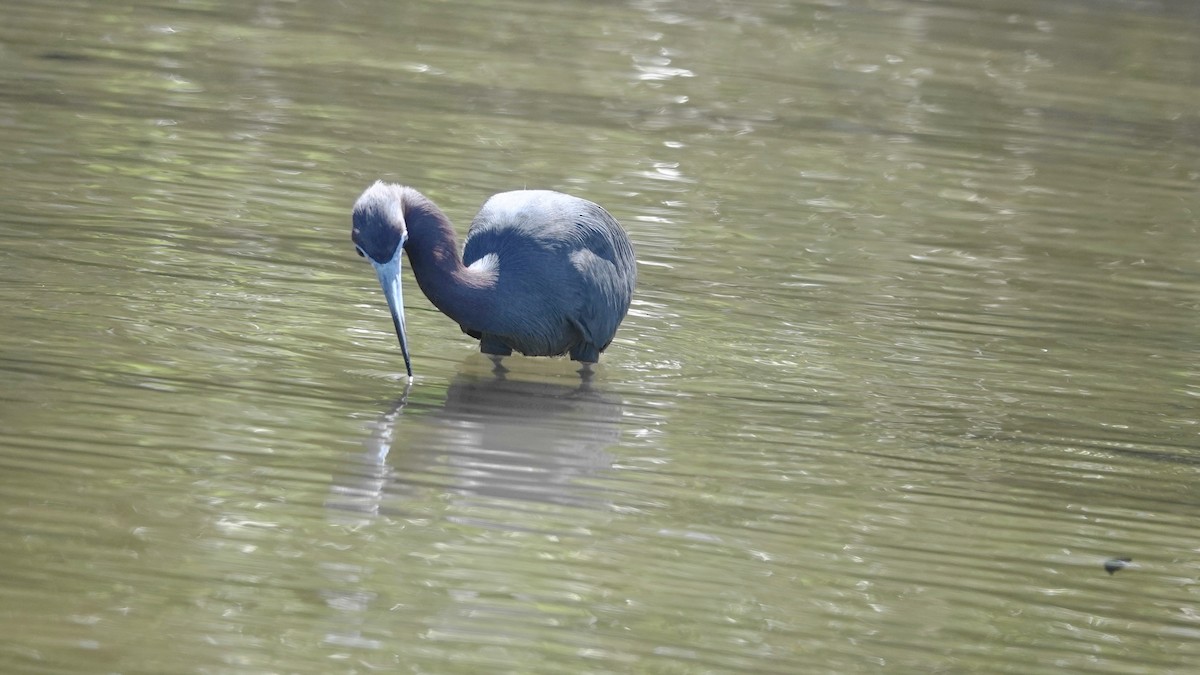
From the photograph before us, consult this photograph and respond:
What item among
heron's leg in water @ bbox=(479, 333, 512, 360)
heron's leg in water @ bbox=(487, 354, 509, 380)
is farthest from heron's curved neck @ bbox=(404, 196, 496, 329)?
heron's leg in water @ bbox=(487, 354, 509, 380)

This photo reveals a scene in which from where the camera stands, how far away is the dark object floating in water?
546cm

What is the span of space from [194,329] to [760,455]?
2202mm

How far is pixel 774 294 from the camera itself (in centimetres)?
812

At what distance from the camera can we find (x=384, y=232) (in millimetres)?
6066

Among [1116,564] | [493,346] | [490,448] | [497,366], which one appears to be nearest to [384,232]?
[490,448]

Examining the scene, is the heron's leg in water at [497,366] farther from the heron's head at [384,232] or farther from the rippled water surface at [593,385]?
the heron's head at [384,232]

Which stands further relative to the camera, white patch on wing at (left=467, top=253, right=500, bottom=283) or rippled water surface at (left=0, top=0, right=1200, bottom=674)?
white patch on wing at (left=467, top=253, right=500, bottom=283)

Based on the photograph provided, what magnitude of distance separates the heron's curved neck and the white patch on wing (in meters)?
0.03

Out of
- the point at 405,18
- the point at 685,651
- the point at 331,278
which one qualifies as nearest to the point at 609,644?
the point at 685,651

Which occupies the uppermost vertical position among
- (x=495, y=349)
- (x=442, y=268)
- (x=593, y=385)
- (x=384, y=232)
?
(x=384, y=232)

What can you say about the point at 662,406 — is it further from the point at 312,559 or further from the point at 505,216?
the point at 312,559

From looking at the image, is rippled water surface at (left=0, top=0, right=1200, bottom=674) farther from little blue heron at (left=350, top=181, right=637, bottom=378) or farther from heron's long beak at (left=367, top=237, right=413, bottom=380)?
heron's long beak at (left=367, top=237, right=413, bottom=380)

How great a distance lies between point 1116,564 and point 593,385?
6.95ft

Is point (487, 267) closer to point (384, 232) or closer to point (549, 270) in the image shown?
point (549, 270)
